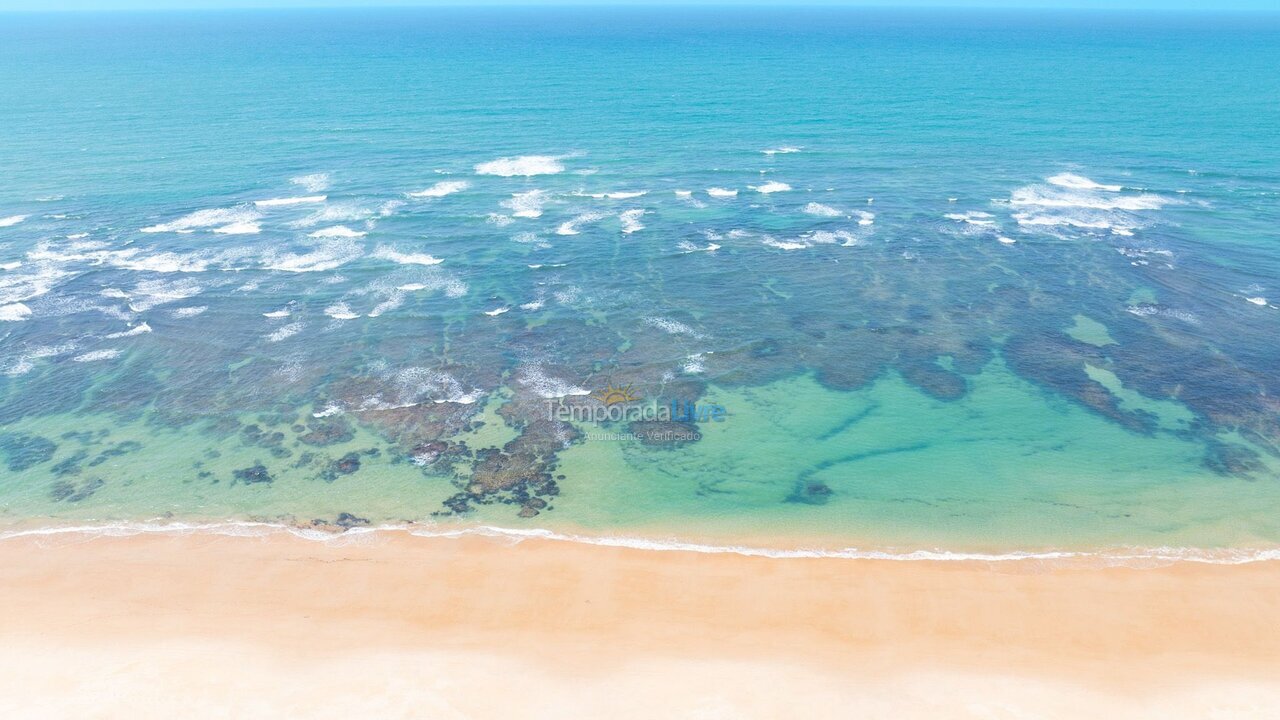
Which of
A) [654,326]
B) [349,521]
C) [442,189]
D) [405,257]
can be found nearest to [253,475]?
[349,521]

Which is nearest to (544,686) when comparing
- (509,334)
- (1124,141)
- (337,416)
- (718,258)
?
(337,416)

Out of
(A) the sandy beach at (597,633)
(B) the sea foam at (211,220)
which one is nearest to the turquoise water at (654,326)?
(B) the sea foam at (211,220)

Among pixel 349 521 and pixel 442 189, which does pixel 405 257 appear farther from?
pixel 349 521

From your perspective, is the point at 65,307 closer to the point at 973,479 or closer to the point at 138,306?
the point at 138,306

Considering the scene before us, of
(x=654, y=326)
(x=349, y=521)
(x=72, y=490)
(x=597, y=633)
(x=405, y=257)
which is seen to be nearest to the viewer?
(x=597, y=633)

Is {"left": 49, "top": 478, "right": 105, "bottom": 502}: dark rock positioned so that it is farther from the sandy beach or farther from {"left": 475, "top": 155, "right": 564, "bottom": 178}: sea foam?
{"left": 475, "top": 155, "right": 564, "bottom": 178}: sea foam

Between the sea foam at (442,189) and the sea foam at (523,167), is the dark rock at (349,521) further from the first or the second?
the sea foam at (523,167)

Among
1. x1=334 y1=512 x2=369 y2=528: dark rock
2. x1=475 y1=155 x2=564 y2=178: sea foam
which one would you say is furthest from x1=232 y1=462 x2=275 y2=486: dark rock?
x1=475 y1=155 x2=564 y2=178: sea foam
